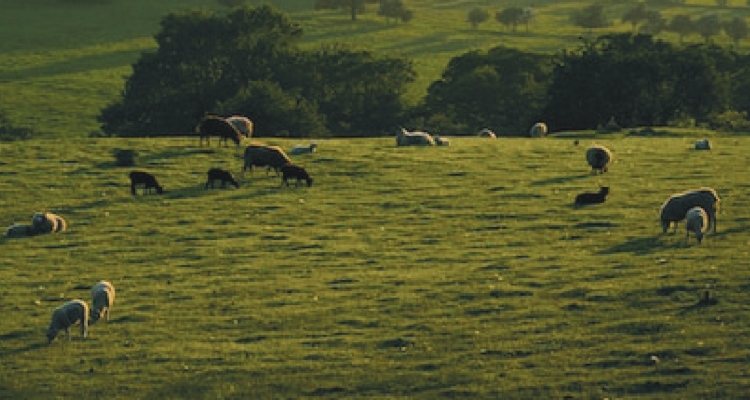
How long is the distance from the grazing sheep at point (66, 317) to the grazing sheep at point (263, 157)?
54.9 ft

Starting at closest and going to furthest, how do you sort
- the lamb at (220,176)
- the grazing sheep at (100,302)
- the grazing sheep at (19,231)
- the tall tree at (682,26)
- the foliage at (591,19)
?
1. the grazing sheep at (100,302)
2. the grazing sheep at (19,231)
3. the lamb at (220,176)
4. the tall tree at (682,26)
5. the foliage at (591,19)

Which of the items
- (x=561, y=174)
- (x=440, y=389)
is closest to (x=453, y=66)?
(x=561, y=174)

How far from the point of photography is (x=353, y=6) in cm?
13275

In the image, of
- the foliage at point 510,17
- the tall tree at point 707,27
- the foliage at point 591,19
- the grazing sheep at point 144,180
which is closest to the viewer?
the grazing sheep at point 144,180

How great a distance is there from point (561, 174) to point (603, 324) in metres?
18.2

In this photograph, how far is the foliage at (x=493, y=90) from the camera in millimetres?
83125

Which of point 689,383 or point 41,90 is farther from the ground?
point 689,383

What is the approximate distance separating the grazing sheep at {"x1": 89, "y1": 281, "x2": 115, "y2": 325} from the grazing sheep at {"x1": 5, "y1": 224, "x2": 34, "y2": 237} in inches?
354

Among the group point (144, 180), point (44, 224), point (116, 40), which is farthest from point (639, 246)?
point (116, 40)

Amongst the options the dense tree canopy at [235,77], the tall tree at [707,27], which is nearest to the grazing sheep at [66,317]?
the dense tree canopy at [235,77]

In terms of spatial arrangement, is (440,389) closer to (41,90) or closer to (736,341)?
(736,341)

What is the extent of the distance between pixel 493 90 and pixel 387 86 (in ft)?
24.5

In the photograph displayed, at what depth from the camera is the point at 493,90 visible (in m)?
88.0

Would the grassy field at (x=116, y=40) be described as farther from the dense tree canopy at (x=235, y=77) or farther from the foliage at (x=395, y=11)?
the dense tree canopy at (x=235, y=77)
